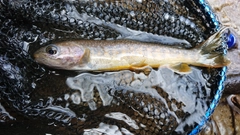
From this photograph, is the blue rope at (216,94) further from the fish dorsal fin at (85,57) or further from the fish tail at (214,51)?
the fish dorsal fin at (85,57)

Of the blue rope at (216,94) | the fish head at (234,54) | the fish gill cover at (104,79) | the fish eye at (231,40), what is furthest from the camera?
the fish head at (234,54)

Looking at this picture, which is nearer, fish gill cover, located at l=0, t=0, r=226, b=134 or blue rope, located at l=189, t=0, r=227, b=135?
fish gill cover, located at l=0, t=0, r=226, b=134

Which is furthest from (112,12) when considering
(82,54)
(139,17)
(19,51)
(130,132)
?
(130,132)

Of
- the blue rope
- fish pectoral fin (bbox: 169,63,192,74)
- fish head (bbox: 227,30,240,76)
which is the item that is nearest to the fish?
fish pectoral fin (bbox: 169,63,192,74)

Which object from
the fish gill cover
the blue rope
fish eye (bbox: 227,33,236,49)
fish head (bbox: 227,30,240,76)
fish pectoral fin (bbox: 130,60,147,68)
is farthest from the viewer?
fish head (bbox: 227,30,240,76)

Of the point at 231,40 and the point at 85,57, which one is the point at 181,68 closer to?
the point at 85,57

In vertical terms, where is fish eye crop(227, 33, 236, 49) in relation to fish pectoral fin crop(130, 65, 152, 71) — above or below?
above

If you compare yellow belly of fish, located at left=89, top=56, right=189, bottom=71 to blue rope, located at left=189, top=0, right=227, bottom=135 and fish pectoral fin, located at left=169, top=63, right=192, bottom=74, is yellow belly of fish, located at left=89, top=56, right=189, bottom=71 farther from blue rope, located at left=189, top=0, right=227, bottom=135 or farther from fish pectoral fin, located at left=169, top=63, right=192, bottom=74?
blue rope, located at left=189, top=0, right=227, bottom=135

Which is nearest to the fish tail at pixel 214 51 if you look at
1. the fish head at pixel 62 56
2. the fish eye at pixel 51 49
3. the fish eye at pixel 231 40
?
the fish eye at pixel 231 40
